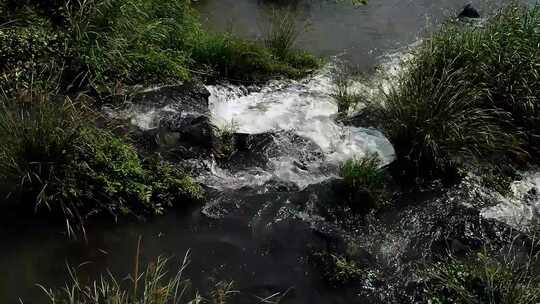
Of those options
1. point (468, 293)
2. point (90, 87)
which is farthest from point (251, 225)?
point (90, 87)

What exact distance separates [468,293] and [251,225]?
6.85 ft

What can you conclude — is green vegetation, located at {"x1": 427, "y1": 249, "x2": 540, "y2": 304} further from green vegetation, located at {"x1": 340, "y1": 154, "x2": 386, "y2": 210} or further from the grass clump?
the grass clump

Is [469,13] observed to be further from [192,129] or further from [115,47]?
[115,47]

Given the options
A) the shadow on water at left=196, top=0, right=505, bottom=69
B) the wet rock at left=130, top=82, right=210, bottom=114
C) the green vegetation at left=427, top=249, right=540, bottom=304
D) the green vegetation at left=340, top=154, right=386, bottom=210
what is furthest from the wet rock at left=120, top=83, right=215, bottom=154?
the green vegetation at left=427, top=249, right=540, bottom=304

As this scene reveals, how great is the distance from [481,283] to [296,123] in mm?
3298

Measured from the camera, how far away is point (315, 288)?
15.7 ft

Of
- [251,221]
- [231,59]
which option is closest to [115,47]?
[231,59]

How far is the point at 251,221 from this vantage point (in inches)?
215

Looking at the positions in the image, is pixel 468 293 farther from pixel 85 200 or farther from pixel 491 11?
pixel 491 11

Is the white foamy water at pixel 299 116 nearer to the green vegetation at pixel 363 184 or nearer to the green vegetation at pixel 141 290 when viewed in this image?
the green vegetation at pixel 363 184

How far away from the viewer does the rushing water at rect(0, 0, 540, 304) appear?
4715 mm

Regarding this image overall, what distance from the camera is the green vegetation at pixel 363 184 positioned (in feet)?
18.5

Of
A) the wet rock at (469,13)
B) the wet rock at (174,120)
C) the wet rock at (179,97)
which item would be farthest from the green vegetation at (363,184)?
the wet rock at (469,13)

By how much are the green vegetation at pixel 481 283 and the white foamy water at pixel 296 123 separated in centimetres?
182
